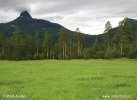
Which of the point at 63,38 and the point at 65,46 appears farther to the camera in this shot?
the point at 65,46

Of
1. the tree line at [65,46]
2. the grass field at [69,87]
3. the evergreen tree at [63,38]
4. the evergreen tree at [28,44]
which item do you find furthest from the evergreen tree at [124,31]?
the grass field at [69,87]

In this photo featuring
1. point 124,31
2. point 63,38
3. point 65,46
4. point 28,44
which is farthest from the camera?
point 65,46

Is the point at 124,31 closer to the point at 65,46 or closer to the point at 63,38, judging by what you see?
the point at 63,38

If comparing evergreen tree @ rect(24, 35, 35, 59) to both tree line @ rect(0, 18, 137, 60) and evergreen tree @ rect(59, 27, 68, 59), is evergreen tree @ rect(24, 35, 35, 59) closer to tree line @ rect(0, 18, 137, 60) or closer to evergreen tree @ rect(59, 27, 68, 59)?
tree line @ rect(0, 18, 137, 60)

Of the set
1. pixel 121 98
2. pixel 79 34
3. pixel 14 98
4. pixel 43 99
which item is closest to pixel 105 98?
pixel 121 98

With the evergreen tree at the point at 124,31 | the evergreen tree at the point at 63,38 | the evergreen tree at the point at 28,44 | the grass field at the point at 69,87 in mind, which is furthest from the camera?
the evergreen tree at the point at 63,38

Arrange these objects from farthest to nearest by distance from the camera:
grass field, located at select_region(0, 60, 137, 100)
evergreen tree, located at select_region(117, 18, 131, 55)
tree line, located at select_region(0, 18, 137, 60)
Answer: evergreen tree, located at select_region(117, 18, 131, 55) → tree line, located at select_region(0, 18, 137, 60) → grass field, located at select_region(0, 60, 137, 100)

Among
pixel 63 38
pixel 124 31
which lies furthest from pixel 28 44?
pixel 124 31

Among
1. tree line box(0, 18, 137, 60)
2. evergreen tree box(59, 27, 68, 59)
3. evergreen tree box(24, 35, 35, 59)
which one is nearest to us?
tree line box(0, 18, 137, 60)

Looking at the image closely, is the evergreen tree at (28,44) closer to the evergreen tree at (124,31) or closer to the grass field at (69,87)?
the evergreen tree at (124,31)

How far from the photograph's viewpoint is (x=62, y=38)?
5167 inches

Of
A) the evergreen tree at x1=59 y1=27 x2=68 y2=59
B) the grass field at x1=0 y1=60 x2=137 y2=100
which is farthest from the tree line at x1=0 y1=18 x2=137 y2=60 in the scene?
the grass field at x1=0 y1=60 x2=137 y2=100

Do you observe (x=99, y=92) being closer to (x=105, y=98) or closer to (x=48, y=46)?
(x=105, y=98)

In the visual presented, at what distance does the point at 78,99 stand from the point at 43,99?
5.33ft
